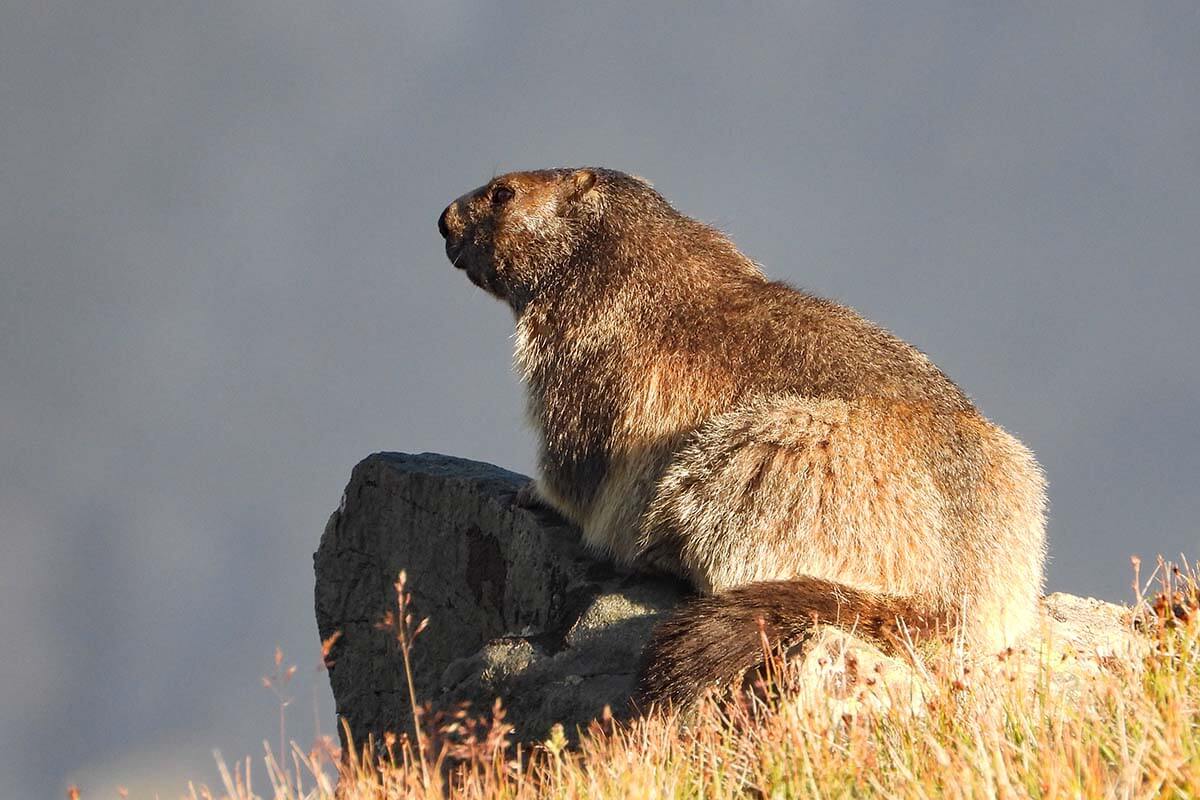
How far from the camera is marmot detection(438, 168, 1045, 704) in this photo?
748cm

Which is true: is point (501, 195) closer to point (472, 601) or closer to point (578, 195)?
point (578, 195)

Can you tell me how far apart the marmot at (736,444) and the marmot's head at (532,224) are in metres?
0.02

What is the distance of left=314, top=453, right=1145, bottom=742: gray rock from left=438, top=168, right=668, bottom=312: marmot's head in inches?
68.2

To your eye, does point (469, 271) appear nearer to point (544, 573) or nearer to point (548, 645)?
point (544, 573)

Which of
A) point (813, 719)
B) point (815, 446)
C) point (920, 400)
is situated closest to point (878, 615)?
point (815, 446)

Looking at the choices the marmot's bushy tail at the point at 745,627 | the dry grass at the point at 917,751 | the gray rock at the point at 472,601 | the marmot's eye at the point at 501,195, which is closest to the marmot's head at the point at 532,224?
the marmot's eye at the point at 501,195

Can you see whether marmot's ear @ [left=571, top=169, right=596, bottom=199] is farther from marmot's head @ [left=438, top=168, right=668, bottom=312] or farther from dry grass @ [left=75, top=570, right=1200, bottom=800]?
dry grass @ [left=75, top=570, right=1200, bottom=800]

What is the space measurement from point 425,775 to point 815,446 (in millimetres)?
3521

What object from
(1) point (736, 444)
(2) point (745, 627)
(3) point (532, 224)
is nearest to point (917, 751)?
(2) point (745, 627)

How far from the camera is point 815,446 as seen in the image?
25.4 ft

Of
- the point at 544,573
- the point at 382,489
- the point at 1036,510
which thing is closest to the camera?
the point at 1036,510

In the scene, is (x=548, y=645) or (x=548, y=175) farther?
(x=548, y=175)

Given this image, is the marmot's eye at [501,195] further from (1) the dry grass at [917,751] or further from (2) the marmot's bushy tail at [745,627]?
(1) the dry grass at [917,751]

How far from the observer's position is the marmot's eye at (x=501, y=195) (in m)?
10.2
